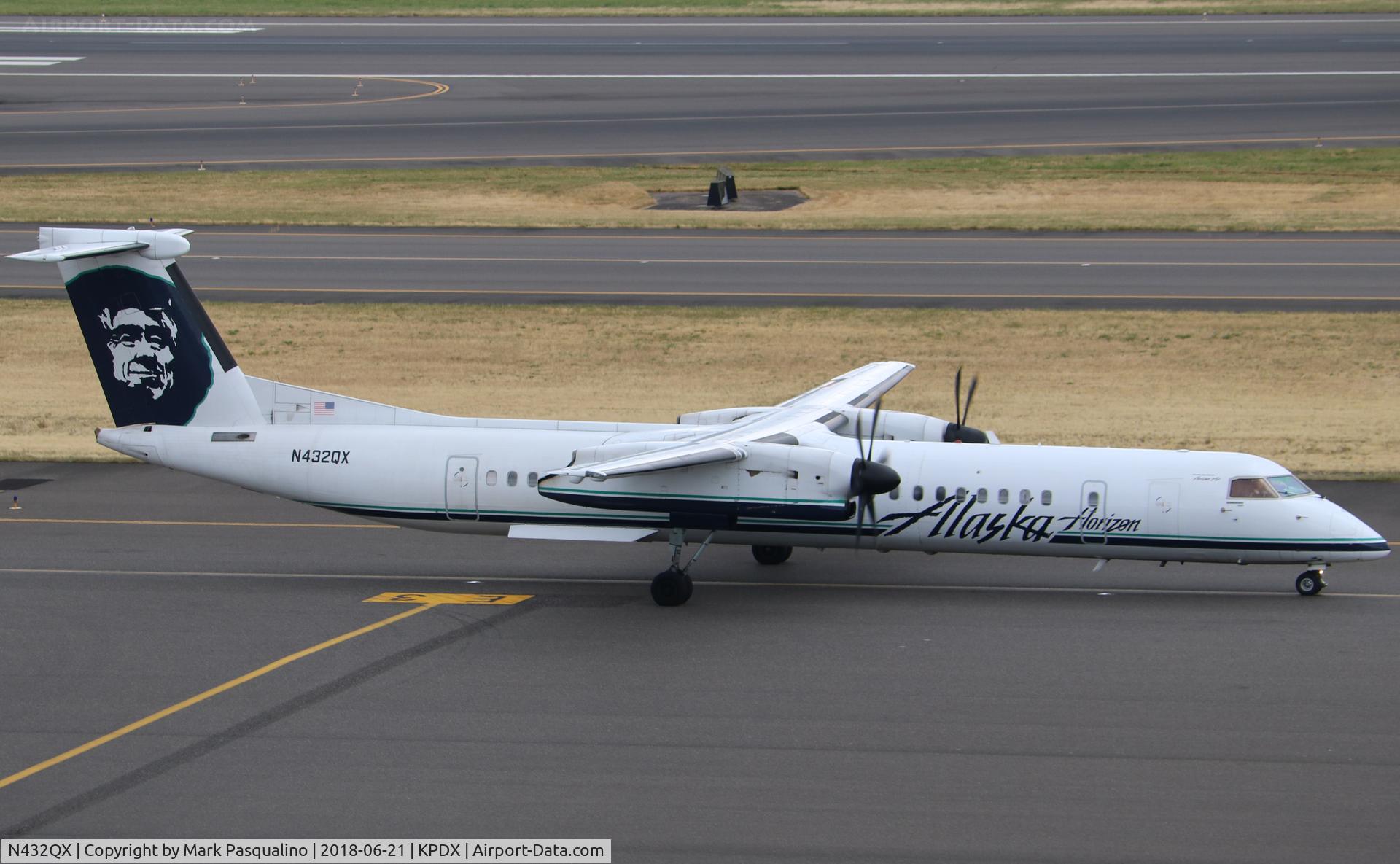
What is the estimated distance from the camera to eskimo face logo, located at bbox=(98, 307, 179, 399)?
23.9 meters

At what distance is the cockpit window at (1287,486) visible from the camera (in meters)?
22.4

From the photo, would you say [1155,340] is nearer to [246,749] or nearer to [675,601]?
[675,601]

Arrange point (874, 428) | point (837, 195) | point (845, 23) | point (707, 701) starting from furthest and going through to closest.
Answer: point (845, 23), point (837, 195), point (874, 428), point (707, 701)

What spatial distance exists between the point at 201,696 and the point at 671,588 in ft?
23.4

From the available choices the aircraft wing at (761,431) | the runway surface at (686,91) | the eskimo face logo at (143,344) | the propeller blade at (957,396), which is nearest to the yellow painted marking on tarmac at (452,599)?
the aircraft wing at (761,431)

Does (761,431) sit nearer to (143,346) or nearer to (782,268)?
(143,346)

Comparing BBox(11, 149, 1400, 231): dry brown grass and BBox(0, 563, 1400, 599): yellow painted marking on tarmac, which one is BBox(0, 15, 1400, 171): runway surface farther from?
BBox(0, 563, 1400, 599): yellow painted marking on tarmac

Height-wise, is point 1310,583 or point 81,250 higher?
point 81,250

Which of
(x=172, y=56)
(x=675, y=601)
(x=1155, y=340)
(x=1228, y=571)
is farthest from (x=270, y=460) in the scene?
(x=172, y=56)

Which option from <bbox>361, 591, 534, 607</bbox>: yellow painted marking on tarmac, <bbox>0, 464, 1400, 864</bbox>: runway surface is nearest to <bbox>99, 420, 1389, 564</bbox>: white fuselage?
<bbox>0, 464, 1400, 864</bbox>: runway surface

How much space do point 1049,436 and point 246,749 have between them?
20783 mm

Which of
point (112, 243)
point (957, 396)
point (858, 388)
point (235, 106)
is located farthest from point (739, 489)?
point (235, 106)

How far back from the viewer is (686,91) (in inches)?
2672

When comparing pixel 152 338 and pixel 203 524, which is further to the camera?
pixel 203 524
